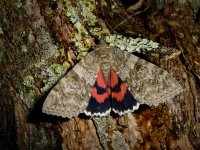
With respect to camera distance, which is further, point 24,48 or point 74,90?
point 74,90

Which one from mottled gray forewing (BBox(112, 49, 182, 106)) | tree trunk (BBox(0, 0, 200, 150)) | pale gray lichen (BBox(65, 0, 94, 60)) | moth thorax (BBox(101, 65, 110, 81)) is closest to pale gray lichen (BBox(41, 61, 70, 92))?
tree trunk (BBox(0, 0, 200, 150))

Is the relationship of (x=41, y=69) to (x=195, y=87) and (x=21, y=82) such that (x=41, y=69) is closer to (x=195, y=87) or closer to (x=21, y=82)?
(x=21, y=82)

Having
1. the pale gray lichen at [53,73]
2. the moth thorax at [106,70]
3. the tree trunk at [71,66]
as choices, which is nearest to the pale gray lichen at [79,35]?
the tree trunk at [71,66]

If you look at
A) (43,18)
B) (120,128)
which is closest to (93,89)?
(120,128)

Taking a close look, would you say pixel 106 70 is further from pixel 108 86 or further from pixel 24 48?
pixel 24 48

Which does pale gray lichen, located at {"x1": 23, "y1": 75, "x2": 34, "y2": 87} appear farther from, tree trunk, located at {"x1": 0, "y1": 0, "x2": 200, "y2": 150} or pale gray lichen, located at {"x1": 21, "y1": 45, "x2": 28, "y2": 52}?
pale gray lichen, located at {"x1": 21, "y1": 45, "x2": 28, "y2": 52}

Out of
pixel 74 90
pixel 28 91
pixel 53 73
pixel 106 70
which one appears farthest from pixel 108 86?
pixel 28 91

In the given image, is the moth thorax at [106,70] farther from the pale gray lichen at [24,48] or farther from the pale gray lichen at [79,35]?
the pale gray lichen at [24,48]
